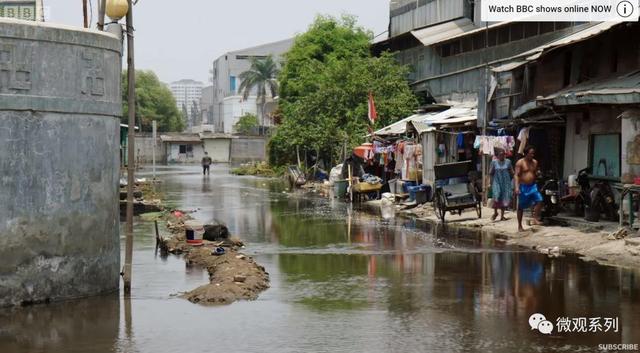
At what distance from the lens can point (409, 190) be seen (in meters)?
29.5

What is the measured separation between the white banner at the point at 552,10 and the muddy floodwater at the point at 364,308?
31.5ft

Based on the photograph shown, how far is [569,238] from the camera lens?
17281 millimetres

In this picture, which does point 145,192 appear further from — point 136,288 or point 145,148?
point 145,148

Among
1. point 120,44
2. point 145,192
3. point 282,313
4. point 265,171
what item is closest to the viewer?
point 282,313

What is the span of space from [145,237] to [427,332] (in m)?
11.6

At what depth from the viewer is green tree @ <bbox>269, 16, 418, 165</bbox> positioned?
43.7m

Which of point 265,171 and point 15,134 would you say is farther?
point 265,171

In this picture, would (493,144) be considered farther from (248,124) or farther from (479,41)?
(248,124)

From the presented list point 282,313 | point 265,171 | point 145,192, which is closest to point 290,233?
point 282,313

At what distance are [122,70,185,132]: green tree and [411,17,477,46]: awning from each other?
6841 centimetres

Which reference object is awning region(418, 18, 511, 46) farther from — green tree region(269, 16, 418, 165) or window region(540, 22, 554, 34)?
window region(540, 22, 554, 34)

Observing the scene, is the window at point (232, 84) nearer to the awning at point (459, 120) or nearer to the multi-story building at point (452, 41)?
the multi-story building at point (452, 41)

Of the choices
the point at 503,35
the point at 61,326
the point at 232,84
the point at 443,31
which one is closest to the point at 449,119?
the point at 503,35

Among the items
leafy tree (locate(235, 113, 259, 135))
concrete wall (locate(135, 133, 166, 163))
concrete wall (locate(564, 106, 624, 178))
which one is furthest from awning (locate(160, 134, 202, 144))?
concrete wall (locate(564, 106, 624, 178))
